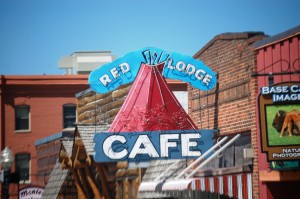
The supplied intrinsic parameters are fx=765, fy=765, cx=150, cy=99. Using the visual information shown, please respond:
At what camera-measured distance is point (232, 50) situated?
2253cm

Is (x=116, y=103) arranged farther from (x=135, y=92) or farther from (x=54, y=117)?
(x=54, y=117)

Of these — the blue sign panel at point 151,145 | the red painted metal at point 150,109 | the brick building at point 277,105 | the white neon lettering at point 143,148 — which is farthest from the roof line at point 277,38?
the white neon lettering at point 143,148

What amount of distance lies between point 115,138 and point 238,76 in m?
4.00

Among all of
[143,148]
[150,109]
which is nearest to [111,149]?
[143,148]

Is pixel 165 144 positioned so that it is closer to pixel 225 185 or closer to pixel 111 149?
pixel 111 149

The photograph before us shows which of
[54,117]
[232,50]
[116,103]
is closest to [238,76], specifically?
[232,50]

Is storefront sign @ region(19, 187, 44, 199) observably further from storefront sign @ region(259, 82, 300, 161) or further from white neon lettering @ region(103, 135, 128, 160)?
storefront sign @ region(259, 82, 300, 161)

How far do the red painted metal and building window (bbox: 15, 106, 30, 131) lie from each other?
30997mm

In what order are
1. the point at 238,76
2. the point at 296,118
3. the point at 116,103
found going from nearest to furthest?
the point at 296,118 < the point at 238,76 < the point at 116,103

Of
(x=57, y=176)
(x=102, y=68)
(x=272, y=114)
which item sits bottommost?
(x=57, y=176)

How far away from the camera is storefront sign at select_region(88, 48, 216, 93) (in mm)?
23250

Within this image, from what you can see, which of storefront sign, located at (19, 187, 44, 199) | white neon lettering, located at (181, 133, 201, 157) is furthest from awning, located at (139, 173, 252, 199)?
storefront sign, located at (19, 187, 44, 199)

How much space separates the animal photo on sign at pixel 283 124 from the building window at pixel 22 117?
37.9 meters

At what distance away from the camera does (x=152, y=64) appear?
23.7 metres
